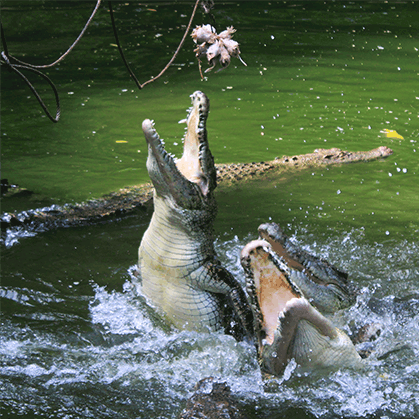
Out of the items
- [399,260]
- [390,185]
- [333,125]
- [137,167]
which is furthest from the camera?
[333,125]

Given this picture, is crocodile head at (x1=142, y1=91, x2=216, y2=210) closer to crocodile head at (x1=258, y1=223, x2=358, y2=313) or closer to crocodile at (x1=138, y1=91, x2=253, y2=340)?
crocodile at (x1=138, y1=91, x2=253, y2=340)

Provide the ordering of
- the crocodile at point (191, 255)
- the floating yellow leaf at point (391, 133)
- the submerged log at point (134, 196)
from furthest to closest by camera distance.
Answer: the floating yellow leaf at point (391, 133)
the submerged log at point (134, 196)
the crocodile at point (191, 255)

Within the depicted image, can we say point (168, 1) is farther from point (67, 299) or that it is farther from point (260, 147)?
point (67, 299)

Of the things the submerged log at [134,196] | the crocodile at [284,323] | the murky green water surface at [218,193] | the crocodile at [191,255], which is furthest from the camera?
the submerged log at [134,196]

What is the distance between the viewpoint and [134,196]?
5848 millimetres

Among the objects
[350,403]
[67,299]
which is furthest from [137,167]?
[350,403]

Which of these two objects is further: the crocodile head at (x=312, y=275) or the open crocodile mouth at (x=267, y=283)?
the crocodile head at (x=312, y=275)

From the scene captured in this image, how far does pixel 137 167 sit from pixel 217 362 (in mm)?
3750

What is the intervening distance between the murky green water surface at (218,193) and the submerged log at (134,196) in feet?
0.47

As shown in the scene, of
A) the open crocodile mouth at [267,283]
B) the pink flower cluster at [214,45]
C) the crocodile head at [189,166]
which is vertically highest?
the pink flower cluster at [214,45]

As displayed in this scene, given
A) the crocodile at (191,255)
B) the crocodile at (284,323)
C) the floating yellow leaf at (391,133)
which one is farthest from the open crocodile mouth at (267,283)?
the floating yellow leaf at (391,133)

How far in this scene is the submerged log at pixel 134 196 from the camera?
519cm

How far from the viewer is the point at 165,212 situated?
345cm

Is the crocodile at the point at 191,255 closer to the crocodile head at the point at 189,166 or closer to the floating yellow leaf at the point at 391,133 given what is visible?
the crocodile head at the point at 189,166
